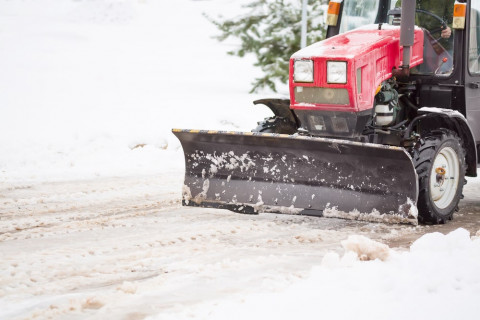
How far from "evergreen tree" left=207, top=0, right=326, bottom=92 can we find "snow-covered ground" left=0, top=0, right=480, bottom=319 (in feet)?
5.77

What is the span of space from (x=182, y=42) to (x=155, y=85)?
31.0ft

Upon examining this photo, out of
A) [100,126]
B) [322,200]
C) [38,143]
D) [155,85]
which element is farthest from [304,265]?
[155,85]

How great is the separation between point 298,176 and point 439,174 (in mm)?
1134

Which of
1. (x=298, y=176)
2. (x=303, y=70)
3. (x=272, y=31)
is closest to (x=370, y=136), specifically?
(x=298, y=176)

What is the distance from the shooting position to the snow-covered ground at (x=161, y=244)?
13.1 feet

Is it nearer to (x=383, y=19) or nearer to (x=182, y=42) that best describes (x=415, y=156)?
(x=383, y=19)

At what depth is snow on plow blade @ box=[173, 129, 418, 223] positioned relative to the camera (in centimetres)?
597

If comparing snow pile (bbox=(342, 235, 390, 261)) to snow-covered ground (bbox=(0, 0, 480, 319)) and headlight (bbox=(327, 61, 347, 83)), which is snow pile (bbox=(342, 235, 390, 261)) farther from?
headlight (bbox=(327, 61, 347, 83))

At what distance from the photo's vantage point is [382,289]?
4.11m

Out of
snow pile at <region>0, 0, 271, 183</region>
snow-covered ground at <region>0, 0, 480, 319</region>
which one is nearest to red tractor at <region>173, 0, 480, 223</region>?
snow-covered ground at <region>0, 0, 480, 319</region>

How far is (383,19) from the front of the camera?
23.9 ft

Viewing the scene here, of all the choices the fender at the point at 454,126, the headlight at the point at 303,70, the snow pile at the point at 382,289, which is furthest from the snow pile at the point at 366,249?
the fender at the point at 454,126

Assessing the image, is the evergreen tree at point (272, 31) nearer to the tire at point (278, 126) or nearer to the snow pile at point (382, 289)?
the tire at point (278, 126)

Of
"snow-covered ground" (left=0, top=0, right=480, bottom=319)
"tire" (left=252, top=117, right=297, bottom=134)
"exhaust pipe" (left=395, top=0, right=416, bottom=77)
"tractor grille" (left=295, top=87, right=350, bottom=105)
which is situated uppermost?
"exhaust pipe" (left=395, top=0, right=416, bottom=77)
